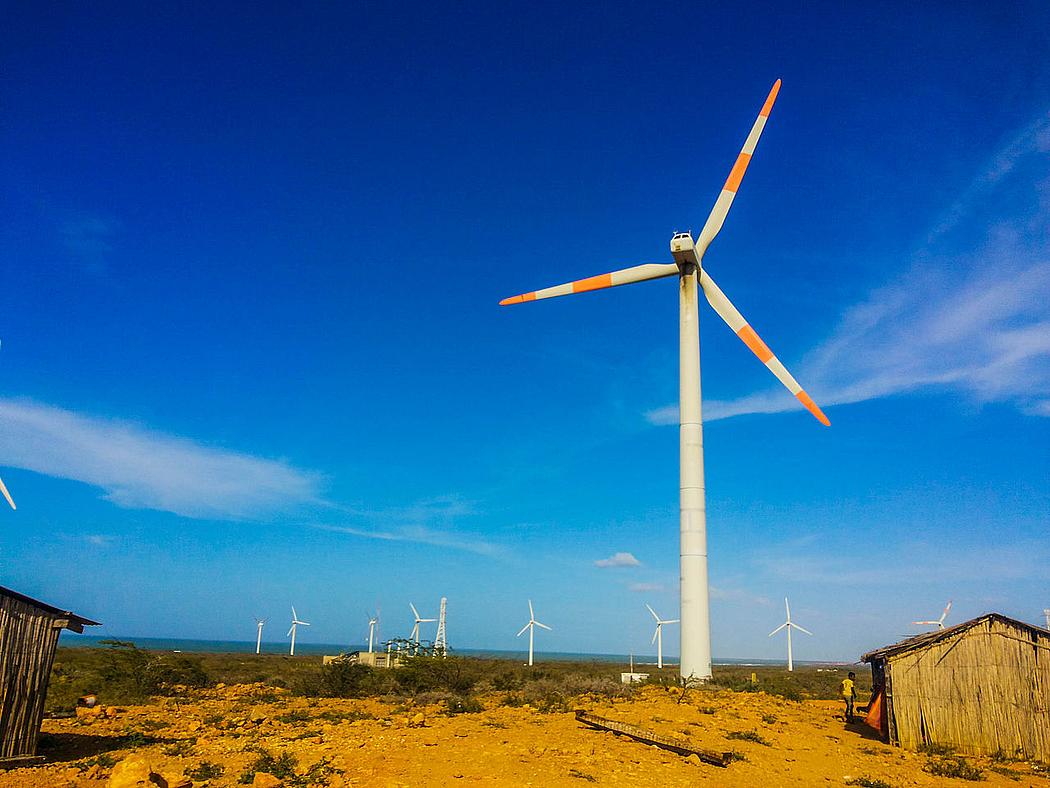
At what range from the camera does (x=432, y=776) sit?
43.8 ft

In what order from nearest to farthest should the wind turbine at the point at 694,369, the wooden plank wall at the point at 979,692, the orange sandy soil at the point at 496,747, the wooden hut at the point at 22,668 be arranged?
the orange sandy soil at the point at 496,747, the wooden hut at the point at 22,668, the wooden plank wall at the point at 979,692, the wind turbine at the point at 694,369

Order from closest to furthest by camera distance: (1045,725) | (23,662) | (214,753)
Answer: (23,662) → (214,753) → (1045,725)

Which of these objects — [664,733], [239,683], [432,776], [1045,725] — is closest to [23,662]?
[432,776]

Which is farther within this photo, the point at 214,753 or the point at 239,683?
the point at 239,683

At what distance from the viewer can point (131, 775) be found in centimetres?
1262

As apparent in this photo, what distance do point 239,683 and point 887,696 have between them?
89.5 ft

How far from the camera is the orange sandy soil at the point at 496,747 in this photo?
13.6m

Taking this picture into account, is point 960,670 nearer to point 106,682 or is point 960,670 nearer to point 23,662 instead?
point 23,662

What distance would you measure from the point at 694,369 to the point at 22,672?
24115 millimetres

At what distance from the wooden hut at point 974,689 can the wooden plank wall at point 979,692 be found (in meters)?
0.02

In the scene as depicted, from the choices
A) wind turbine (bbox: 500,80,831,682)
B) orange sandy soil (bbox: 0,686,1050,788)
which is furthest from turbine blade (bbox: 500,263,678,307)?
orange sandy soil (bbox: 0,686,1050,788)

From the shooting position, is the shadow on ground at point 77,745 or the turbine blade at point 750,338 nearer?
the shadow on ground at point 77,745

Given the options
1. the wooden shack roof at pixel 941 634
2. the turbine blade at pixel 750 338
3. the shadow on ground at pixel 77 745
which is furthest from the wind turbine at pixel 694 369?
the shadow on ground at pixel 77 745

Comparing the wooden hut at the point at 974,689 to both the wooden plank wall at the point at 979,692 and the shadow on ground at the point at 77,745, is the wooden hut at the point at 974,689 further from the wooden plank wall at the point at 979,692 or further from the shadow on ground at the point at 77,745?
the shadow on ground at the point at 77,745
